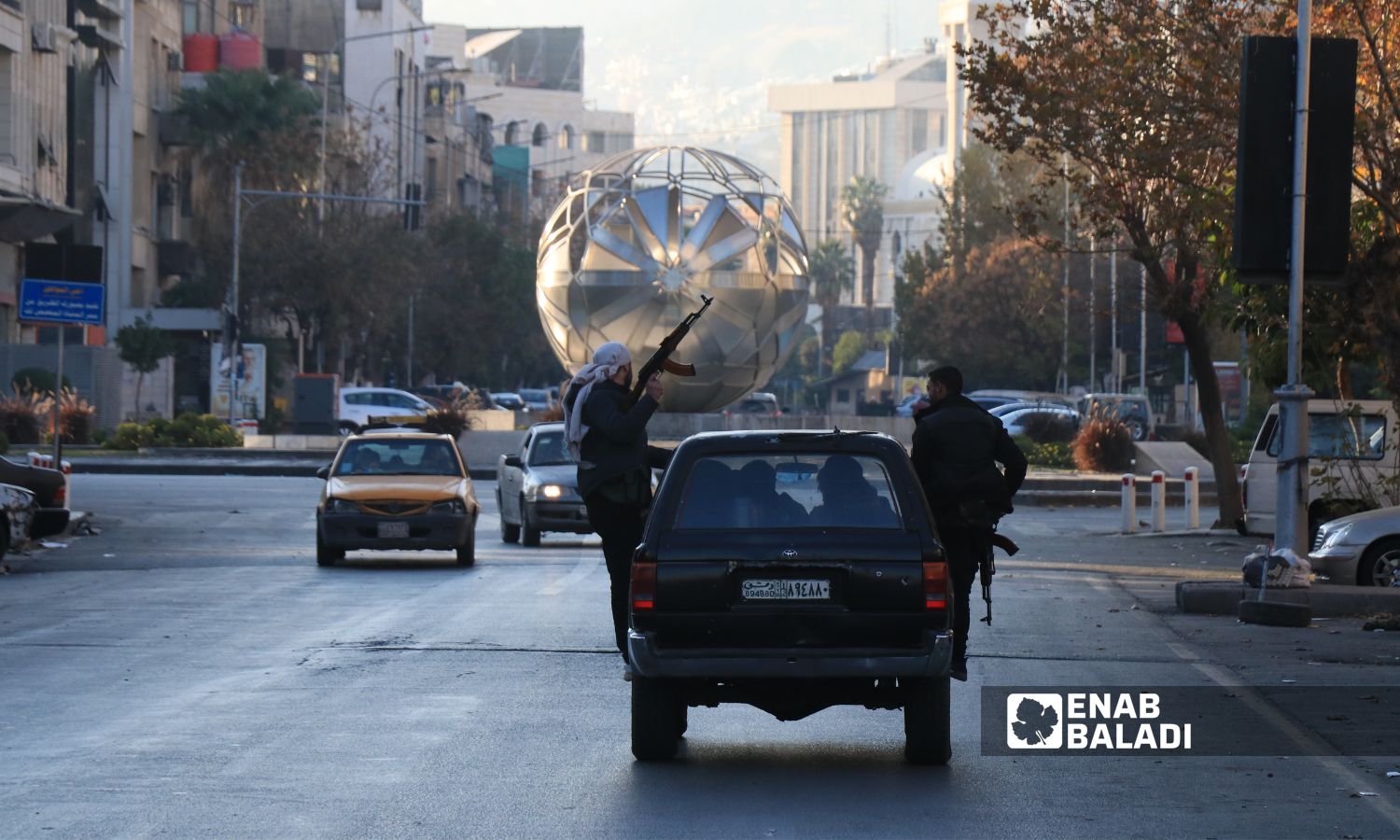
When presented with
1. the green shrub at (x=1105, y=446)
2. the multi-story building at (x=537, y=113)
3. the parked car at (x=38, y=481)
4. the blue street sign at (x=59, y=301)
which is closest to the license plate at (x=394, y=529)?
the parked car at (x=38, y=481)

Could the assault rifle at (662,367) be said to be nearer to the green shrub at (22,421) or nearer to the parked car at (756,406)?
the green shrub at (22,421)

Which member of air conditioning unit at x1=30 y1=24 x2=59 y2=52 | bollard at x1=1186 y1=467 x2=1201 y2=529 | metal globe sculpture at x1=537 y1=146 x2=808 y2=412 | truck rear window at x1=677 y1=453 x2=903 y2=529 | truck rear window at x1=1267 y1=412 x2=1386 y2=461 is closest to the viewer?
truck rear window at x1=677 y1=453 x2=903 y2=529

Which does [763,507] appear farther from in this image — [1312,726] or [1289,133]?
[1289,133]

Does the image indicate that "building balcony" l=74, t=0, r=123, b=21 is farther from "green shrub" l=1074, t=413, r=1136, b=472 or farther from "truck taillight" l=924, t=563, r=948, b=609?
"truck taillight" l=924, t=563, r=948, b=609

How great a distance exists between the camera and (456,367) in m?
87.8

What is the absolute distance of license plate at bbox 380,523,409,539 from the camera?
22719 millimetres

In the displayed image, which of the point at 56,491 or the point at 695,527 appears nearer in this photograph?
the point at 695,527

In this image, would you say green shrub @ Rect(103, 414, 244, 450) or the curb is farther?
green shrub @ Rect(103, 414, 244, 450)

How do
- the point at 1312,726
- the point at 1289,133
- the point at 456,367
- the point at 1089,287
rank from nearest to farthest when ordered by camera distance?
the point at 1312,726, the point at 1289,133, the point at 1089,287, the point at 456,367

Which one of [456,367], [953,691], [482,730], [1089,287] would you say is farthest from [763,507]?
[456,367]

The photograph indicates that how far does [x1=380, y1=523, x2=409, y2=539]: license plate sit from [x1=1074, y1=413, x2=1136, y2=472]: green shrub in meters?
25.9

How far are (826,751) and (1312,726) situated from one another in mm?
2730

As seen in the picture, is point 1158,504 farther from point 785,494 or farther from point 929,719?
point 785,494

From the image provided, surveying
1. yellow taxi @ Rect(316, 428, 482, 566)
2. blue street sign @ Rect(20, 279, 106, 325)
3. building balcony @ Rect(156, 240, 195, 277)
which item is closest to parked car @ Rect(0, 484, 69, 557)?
yellow taxi @ Rect(316, 428, 482, 566)
